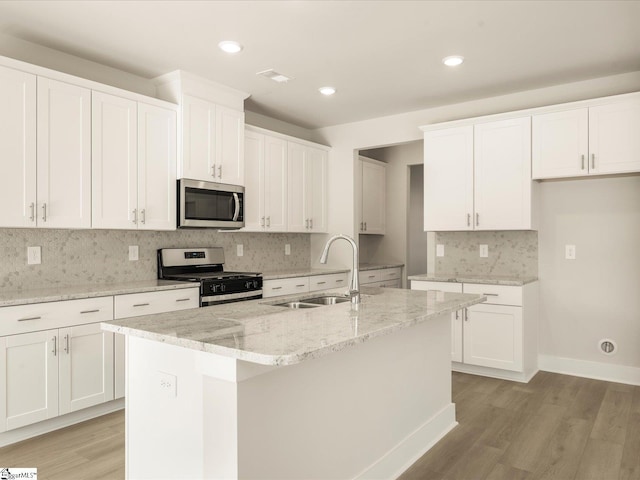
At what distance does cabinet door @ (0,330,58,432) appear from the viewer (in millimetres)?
2672

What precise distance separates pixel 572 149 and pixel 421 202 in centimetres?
318

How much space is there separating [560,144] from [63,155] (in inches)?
148

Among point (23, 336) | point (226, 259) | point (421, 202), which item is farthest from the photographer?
point (421, 202)

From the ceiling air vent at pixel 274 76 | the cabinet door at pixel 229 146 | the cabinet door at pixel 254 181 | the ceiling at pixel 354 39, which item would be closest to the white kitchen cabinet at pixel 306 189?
the cabinet door at pixel 254 181

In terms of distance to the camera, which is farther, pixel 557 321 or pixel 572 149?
pixel 557 321

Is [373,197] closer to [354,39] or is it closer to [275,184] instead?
[275,184]

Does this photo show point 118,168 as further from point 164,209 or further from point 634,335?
point 634,335

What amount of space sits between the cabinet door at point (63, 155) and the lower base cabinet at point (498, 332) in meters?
3.01

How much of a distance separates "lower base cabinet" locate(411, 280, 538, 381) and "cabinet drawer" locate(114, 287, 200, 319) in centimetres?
218

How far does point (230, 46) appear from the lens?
3246 millimetres

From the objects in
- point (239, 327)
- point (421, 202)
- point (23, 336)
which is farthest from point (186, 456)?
point (421, 202)

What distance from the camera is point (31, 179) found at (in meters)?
2.95

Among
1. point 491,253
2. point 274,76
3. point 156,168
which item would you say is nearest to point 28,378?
point 156,168

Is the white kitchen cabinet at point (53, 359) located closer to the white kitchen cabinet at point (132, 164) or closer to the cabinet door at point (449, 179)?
the white kitchen cabinet at point (132, 164)
